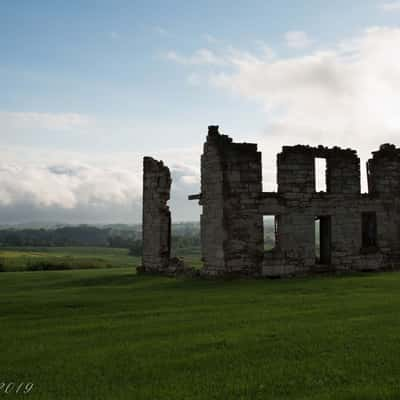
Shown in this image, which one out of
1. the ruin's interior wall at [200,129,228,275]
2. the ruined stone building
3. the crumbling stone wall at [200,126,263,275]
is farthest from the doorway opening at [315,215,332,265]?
the ruin's interior wall at [200,129,228,275]

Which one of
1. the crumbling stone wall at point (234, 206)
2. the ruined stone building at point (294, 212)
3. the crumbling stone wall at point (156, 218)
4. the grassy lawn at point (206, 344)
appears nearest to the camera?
the grassy lawn at point (206, 344)

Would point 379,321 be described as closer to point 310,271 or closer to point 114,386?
point 114,386

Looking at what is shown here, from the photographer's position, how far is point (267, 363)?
798cm

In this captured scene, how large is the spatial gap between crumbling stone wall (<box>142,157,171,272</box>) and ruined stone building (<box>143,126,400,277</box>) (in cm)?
8

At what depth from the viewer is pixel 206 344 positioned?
9.17 metres

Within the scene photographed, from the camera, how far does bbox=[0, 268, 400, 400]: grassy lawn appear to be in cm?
697

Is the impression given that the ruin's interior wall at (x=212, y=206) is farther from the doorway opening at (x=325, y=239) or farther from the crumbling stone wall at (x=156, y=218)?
the doorway opening at (x=325, y=239)

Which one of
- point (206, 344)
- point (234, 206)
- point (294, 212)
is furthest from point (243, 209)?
point (206, 344)

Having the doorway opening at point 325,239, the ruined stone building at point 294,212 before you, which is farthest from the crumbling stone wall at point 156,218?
the doorway opening at point 325,239

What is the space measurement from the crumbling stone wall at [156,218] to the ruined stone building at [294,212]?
8 cm

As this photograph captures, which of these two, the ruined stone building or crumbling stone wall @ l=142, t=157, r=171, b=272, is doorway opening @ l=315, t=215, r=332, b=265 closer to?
the ruined stone building

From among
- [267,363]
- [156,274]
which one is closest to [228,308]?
[267,363]

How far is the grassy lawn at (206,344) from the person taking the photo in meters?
6.97

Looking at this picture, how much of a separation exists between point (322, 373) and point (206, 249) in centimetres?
1476
